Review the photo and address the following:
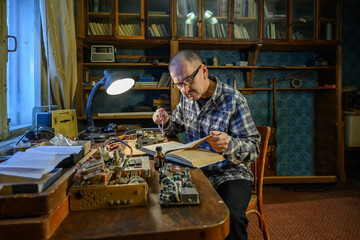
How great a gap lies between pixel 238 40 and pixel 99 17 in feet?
5.65

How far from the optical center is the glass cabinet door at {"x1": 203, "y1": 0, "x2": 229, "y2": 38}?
9.92ft

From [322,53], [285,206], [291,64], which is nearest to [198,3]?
[291,64]

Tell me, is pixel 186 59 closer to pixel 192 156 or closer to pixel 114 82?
pixel 114 82

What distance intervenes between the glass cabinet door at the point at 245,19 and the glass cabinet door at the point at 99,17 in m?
1.55

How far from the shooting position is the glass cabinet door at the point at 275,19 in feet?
10.2

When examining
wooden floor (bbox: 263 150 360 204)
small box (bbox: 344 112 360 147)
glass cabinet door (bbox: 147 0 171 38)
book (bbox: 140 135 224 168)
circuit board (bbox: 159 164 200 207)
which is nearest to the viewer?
circuit board (bbox: 159 164 200 207)

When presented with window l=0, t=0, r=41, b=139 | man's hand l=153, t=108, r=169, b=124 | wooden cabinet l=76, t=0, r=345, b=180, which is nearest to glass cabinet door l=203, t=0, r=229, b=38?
wooden cabinet l=76, t=0, r=345, b=180

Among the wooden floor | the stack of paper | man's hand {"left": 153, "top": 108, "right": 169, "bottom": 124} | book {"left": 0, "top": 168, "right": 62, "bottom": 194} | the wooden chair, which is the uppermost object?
man's hand {"left": 153, "top": 108, "right": 169, "bottom": 124}

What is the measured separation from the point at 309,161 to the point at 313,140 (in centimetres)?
33

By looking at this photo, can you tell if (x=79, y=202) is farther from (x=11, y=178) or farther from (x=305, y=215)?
(x=305, y=215)

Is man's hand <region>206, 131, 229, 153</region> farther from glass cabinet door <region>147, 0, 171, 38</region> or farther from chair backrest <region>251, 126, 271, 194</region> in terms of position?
glass cabinet door <region>147, 0, 171, 38</region>

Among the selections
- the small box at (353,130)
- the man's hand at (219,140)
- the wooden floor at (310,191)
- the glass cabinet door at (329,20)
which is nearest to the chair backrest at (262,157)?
the man's hand at (219,140)

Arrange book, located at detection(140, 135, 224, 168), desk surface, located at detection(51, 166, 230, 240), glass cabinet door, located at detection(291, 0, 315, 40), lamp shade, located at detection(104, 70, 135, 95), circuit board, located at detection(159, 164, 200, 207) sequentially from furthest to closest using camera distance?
glass cabinet door, located at detection(291, 0, 315, 40) < lamp shade, located at detection(104, 70, 135, 95) < book, located at detection(140, 135, 224, 168) < circuit board, located at detection(159, 164, 200, 207) < desk surface, located at detection(51, 166, 230, 240)

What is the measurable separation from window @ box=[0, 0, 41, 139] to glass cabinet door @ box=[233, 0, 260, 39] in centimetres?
222
